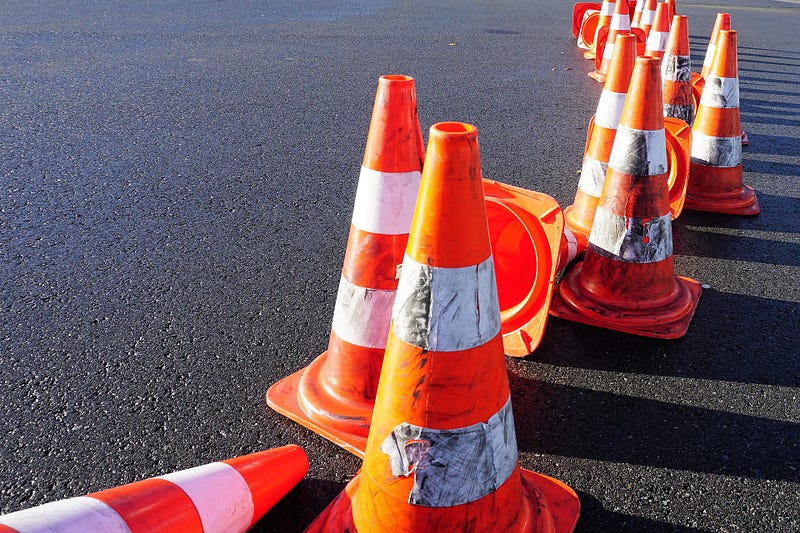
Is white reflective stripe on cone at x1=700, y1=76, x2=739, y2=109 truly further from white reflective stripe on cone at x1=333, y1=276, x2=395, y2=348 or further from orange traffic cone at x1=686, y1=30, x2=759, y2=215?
white reflective stripe on cone at x1=333, y1=276, x2=395, y2=348

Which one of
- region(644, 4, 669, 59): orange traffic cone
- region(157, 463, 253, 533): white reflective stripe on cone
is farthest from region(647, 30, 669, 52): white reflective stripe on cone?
region(157, 463, 253, 533): white reflective stripe on cone

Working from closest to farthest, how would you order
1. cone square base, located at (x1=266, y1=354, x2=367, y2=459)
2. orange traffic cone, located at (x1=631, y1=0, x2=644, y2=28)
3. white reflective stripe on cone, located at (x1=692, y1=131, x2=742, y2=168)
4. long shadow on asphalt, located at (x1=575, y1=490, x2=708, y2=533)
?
long shadow on asphalt, located at (x1=575, y1=490, x2=708, y2=533) < cone square base, located at (x1=266, y1=354, x2=367, y2=459) < white reflective stripe on cone, located at (x1=692, y1=131, x2=742, y2=168) < orange traffic cone, located at (x1=631, y1=0, x2=644, y2=28)

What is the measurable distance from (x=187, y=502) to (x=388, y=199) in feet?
3.95

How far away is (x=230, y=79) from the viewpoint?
836 centimetres

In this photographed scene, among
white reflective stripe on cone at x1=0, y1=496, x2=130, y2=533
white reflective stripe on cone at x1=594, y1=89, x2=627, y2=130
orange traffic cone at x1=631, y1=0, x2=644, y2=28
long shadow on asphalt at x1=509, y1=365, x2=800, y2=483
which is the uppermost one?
orange traffic cone at x1=631, y1=0, x2=644, y2=28

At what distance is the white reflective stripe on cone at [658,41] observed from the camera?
7.33m

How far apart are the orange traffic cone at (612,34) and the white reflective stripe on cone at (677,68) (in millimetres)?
3164

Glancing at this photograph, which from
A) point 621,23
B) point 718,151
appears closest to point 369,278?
point 718,151

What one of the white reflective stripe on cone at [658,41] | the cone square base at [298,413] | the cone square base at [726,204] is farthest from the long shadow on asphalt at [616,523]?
the white reflective stripe on cone at [658,41]

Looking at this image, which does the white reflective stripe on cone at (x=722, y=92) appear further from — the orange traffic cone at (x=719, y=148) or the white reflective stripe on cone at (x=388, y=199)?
the white reflective stripe on cone at (x=388, y=199)

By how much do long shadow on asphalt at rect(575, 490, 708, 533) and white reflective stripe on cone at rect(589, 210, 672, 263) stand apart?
1.46 metres

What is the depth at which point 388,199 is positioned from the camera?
2645 mm

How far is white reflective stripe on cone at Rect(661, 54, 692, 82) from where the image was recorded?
565 centimetres

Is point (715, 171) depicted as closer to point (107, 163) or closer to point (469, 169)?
point (469, 169)
